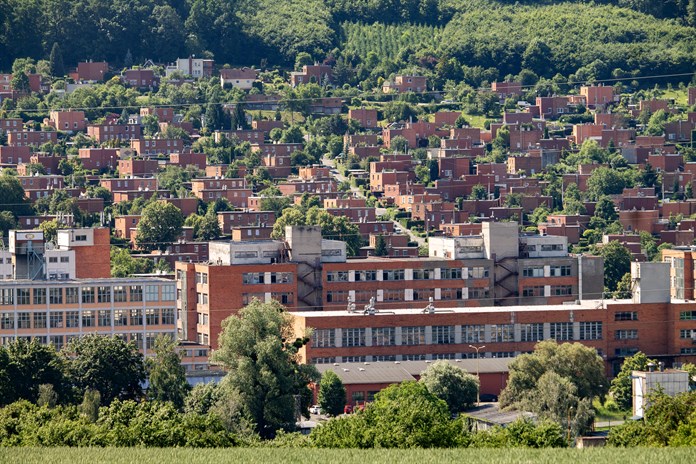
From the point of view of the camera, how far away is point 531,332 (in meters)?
88.1

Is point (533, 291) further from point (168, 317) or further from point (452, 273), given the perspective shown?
point (168, 317)

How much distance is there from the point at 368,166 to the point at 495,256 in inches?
2217

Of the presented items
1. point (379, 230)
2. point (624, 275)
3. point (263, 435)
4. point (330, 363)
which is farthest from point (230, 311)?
point (379, 230)

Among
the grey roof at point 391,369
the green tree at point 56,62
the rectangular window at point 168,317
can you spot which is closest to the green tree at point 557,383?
the grey roof at point 391,369

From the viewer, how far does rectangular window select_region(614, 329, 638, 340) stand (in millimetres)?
88312

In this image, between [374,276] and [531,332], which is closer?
[531,332]

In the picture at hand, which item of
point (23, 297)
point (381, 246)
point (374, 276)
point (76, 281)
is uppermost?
point (381, 246)

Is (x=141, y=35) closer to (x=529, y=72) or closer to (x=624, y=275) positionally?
(x=529, y=72)

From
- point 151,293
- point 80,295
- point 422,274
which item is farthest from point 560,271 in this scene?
point 80,295

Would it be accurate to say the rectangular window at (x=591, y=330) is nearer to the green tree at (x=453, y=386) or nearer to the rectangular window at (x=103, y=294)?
the green tree at (x=453, y=386)

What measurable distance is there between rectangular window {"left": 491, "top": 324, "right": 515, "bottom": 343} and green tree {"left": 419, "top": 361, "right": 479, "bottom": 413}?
9.27 m

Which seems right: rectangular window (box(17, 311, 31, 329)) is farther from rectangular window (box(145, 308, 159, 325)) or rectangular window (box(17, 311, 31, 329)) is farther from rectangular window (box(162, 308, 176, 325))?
rectangular window (box(162, 308, 176, 325))

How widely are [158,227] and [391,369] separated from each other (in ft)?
143

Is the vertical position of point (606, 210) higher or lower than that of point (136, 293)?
higher
